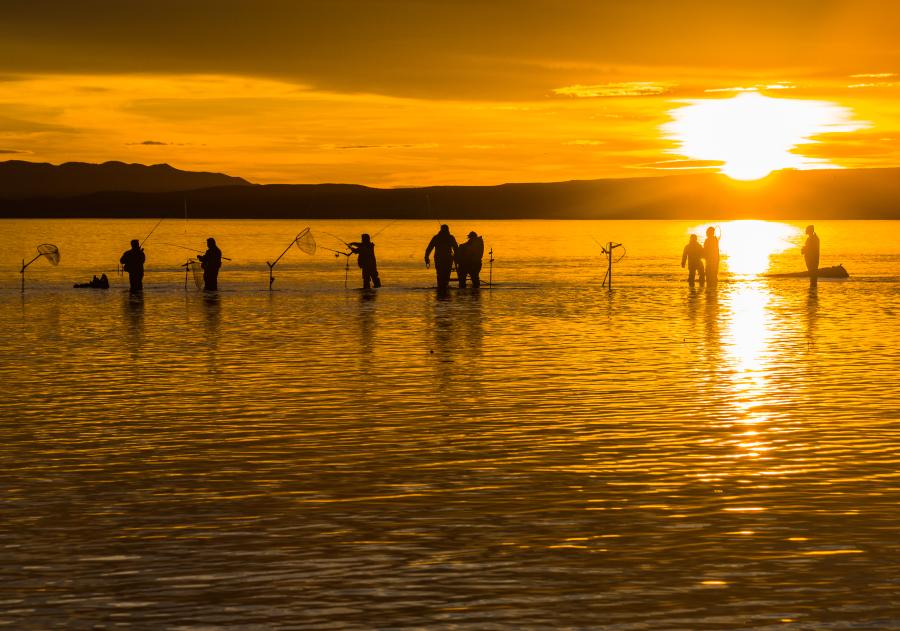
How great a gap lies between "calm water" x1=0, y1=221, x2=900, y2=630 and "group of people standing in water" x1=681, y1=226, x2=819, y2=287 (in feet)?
56.5

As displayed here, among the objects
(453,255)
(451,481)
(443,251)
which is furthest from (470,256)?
(451,481)

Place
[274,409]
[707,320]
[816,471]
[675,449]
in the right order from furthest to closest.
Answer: [707,320]
[274,409]
[675,449]
[816,471]

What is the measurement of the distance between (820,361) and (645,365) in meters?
2.67

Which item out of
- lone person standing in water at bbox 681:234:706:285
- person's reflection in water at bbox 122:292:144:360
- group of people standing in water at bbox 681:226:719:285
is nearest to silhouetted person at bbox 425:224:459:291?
person's reflection in water at bbox 122:292:144:360

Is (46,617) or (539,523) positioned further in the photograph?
(539,523)

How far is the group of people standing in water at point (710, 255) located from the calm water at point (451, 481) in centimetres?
1722

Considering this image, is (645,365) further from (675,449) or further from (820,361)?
(675,449)

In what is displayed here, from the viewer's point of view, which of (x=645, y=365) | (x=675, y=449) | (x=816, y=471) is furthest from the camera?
(x=645, y=365)

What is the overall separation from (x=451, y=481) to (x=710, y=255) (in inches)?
1258

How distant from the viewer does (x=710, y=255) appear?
41312mm

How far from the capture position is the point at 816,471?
35.8 feet

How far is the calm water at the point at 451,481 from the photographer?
7246 mm

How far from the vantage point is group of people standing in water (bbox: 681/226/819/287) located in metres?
41.0

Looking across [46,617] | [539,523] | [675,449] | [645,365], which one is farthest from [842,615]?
[645,365]
